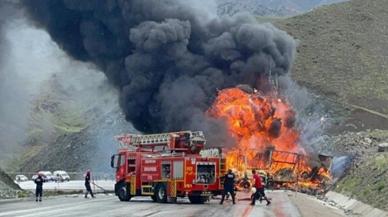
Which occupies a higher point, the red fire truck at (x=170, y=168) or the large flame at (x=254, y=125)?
the large flame at (x=254, y=125)

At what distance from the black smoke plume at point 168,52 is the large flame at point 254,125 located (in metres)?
0.91

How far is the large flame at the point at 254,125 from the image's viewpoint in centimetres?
4247

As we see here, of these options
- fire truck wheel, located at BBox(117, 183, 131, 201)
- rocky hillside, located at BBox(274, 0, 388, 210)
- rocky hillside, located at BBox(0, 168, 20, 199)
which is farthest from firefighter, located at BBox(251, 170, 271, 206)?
rocky hillside, located at BBox(0, 168, 20, 199)

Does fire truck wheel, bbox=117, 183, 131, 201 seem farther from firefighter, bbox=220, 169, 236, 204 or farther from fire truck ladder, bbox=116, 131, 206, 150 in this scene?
firefighter, bbox=220, 169, 236, 204

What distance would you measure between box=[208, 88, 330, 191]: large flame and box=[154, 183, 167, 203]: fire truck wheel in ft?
23.0

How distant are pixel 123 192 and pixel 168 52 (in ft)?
34.4

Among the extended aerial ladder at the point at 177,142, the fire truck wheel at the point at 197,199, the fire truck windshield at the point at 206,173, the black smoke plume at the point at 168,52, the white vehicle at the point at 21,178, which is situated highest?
the black smoke plume at the point at 168,52

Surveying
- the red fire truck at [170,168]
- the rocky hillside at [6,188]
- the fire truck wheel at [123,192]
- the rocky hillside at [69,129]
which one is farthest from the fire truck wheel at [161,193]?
the rocky hillside at [69,129]

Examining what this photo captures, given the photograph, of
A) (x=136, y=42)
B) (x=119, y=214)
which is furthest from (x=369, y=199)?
(x=136, y=42)

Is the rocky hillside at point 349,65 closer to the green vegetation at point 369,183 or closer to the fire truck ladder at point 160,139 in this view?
the green vegetation at point 369,183

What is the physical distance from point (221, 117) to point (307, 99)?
4210 cm

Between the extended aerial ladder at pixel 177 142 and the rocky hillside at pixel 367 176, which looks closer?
the rocky hillside at pixel 367 176

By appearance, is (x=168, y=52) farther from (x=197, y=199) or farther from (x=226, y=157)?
(x=197, y=199)

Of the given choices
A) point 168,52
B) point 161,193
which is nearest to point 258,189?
point 161,193
